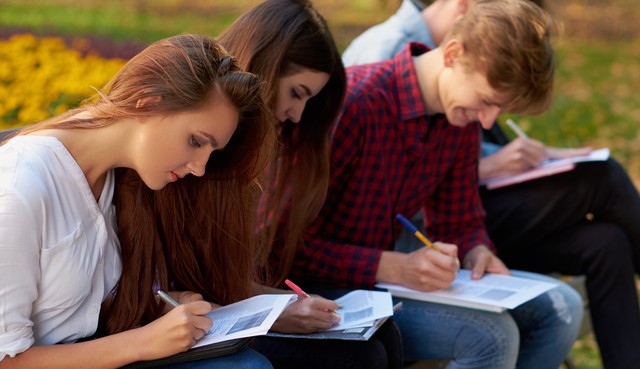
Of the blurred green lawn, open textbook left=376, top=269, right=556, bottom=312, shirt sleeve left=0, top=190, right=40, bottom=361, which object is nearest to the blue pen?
open textbook left=376, top=269, right=556, bottom=312

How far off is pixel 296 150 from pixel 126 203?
0.62m

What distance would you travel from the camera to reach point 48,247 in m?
1.74

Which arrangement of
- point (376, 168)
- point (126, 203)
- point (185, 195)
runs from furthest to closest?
1. point (376, 168)
2. point (185, 195)
3. point (126, 203)

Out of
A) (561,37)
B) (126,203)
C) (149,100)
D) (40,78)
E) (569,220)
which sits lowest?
(561,37)

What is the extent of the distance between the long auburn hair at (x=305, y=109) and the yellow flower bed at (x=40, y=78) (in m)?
1.04

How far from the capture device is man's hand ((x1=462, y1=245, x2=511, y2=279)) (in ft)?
9.11

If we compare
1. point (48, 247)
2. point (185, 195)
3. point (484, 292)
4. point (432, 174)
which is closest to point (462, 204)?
point (432, 174)

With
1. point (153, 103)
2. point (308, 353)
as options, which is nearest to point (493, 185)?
point (308, 353)

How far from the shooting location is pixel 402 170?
2781 millimetres

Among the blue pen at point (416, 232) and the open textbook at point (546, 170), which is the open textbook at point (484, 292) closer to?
the blue pen at point (416, 232)

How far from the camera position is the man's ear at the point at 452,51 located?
267 centimetres

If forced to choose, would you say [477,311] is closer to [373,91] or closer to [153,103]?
[373,91]

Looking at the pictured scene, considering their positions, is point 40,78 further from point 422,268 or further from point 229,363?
point 229,363

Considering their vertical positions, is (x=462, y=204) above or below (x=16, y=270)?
below
